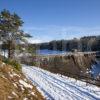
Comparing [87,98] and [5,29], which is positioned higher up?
[5,29]

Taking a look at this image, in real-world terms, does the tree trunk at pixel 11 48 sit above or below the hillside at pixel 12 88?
above

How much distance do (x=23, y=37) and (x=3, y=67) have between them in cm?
2934

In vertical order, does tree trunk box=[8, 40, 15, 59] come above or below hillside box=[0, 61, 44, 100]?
above

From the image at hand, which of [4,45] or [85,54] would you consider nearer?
[4,45]

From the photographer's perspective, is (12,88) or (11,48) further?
(11,48)

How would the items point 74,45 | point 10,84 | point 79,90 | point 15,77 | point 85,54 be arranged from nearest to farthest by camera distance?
point 10,84 < point 15,77 < point 79,90 < point 85,54 < point 74,45

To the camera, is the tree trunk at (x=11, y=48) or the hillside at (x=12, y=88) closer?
the hillside at (x=12, y=88)

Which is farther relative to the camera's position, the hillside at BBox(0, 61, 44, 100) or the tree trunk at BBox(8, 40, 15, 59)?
the tree trunk at BBox(8, 40, 15, 59)

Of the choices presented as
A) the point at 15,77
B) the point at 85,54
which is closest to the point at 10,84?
the point at 15,77

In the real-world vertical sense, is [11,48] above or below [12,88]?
above

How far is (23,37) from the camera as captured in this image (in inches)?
1757

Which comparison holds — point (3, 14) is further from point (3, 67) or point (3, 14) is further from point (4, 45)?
point (3, 67)

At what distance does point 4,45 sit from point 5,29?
2899 millimetres

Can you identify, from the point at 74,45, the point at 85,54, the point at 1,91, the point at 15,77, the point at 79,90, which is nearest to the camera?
the point at 1,91
